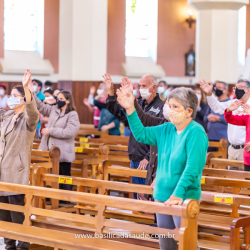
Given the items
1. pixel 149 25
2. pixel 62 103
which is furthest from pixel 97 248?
pixel 149 25

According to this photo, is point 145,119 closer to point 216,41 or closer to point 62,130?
point 62,130

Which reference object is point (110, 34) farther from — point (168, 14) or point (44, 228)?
point (44, 228)

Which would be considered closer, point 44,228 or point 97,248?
point 97,248

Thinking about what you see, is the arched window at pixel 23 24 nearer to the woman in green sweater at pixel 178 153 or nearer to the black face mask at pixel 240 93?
the black face mask at pixel 240 93

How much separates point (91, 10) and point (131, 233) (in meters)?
9.01

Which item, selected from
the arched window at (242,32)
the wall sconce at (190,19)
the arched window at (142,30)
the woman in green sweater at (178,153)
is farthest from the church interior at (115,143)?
the arched window at (242,32)

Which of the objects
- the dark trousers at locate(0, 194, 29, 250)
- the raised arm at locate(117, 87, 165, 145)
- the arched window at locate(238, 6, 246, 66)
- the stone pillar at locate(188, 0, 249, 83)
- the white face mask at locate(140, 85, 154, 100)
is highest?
the arched window at locate(238, 6, 246, 66)

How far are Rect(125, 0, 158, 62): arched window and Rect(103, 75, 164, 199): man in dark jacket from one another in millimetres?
10758

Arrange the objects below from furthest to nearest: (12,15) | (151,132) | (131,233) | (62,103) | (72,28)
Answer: (12,15)
(72,28)
(62,103)
(131,233)
(151,132)

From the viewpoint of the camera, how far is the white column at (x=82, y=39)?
1154cm

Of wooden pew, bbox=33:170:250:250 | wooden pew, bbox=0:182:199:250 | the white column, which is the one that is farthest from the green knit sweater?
the white column

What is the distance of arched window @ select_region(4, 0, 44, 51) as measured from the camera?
534 inches

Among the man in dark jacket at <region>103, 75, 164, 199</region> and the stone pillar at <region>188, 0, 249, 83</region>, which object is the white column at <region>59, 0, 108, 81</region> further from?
the man in dark jacket at <region>103, 75, 164, 199</region>

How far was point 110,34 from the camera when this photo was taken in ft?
47.0
